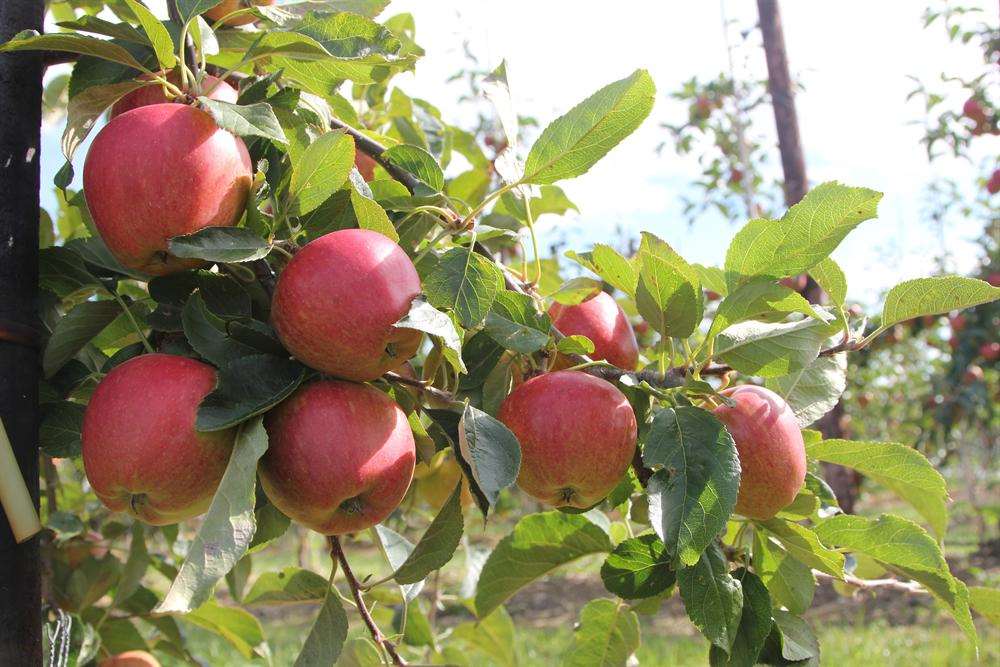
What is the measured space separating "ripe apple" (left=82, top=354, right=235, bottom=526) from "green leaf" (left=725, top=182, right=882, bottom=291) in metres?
0.48

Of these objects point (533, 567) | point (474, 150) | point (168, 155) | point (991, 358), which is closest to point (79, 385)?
point (168, 155)

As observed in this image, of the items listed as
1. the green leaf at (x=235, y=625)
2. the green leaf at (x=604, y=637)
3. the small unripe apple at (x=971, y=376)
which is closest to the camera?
the green leaf at (x=604, y=637)

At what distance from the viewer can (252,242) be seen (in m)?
0.63

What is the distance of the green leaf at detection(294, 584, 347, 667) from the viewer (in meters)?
0.75

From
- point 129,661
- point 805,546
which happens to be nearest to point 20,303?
point 129,661

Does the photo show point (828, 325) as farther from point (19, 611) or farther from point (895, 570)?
point (19, 611)

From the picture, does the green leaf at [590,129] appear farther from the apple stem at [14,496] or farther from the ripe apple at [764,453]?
the apple stem at [14,496]

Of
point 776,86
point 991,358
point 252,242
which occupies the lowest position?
point 991,358

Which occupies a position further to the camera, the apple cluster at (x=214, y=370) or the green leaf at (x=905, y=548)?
the green leaf at (x=905, y=548)

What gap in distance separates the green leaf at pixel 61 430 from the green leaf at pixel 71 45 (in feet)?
1.01

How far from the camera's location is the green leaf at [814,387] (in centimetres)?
92

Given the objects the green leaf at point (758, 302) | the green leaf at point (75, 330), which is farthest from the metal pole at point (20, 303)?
the green leaf at point (758, 302)

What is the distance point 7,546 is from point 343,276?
354mm

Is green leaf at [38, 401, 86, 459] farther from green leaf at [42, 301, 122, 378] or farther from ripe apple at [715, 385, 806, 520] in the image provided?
ripe apple at [715, 385, 806, 520]
